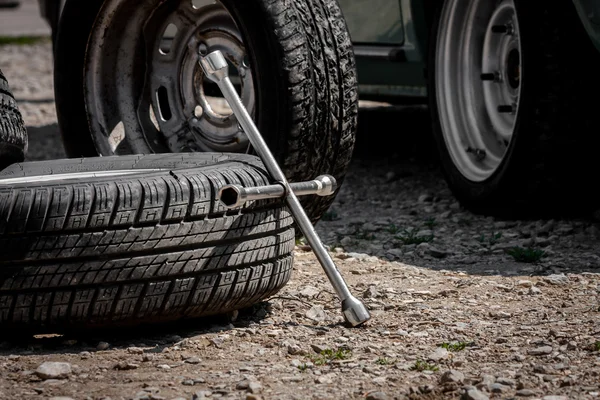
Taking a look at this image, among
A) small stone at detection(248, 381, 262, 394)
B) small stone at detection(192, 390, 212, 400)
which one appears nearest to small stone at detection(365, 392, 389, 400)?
small stone at detection(248, 381, 262, 394)

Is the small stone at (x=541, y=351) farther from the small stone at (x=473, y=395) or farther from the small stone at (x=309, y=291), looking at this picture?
the small stone at (x=309, y=291)

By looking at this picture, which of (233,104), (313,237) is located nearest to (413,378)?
(313,237)

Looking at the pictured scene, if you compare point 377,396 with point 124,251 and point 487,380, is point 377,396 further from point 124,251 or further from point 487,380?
point 124,251

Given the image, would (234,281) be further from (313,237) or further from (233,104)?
(233,104)

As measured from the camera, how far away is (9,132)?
367 cm

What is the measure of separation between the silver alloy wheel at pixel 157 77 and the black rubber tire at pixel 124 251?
1245 millimetres

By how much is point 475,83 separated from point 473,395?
2427mm

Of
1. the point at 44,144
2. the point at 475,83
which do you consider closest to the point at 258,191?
the point at 475,83

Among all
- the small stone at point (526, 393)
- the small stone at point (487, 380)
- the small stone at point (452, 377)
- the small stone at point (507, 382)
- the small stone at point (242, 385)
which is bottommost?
the small stone at point (526, 393)

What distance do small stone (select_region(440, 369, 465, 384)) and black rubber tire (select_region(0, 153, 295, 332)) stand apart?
0.68 meters

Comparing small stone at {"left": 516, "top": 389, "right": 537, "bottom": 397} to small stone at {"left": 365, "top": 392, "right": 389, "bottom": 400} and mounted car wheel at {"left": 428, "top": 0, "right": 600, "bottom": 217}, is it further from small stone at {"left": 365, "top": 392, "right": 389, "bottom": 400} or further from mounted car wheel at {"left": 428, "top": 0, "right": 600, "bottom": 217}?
mounted car wheel at {"left": 428, "top": 0, "right": 600, "bottom": 217}

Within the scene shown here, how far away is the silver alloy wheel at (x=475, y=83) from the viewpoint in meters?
4.58

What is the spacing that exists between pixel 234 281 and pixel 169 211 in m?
0.28

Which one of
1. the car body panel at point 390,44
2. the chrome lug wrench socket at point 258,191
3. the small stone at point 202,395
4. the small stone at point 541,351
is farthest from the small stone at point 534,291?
the car body panel at point 390,44
